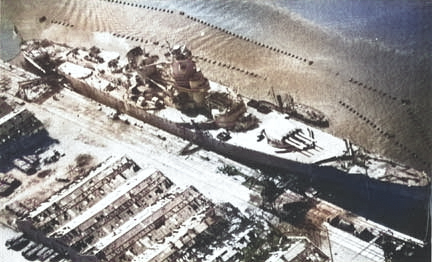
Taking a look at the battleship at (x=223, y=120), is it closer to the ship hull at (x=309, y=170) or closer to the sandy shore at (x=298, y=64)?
the ship hull at (x=309, y=170)

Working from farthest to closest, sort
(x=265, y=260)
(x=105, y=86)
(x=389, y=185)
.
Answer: (x=105, y=86), (x=389, y=185), (x=265, y=260)

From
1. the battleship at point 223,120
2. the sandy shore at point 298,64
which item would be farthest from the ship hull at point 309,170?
the sandy shore at point 298,64

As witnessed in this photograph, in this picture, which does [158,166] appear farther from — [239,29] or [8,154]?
[239,29]

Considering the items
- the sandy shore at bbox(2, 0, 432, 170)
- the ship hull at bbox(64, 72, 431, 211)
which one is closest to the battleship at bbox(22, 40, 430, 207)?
the ship hull at bbox(64, 72, 431, 211)

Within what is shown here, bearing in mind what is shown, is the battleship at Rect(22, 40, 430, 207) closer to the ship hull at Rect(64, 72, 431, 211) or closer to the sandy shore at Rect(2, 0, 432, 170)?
the ship hull at Rect(64, 72, 431, 211)

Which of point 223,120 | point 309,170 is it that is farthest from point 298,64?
point 309,170

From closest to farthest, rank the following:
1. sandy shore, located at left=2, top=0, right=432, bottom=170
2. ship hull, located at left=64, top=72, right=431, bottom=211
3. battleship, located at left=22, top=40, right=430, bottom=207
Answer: ship hull, located at left=64, top=72, right=431, bottom=211, battleship, located at left=22, top=40, right=430, bottom=207, sandy shore, located at left=2, top=0, right=432, bottom=170

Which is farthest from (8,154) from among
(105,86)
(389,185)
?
(389,185)
